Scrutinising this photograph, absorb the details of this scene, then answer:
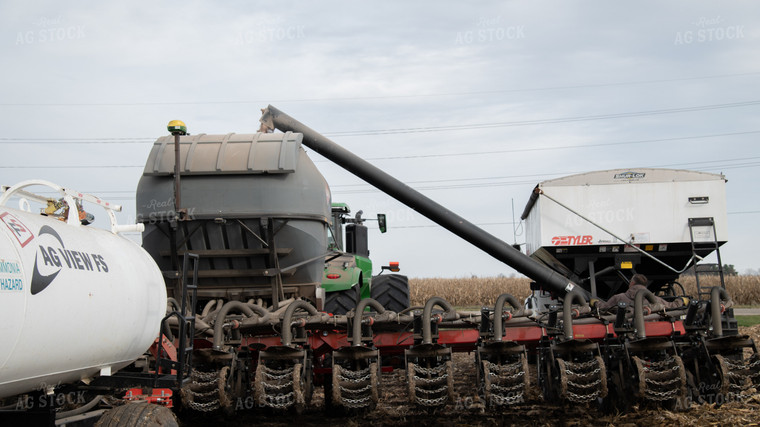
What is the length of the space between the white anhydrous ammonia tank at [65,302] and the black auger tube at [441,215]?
18.1 feet

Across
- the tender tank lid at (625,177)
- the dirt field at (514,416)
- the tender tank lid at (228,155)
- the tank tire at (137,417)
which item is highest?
the tender tank lid at (625,177)

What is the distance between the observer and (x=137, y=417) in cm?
522

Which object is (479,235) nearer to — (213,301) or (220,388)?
(213,301)

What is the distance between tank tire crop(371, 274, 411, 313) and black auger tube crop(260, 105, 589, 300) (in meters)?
1.21

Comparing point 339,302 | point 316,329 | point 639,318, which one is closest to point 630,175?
point 639,318

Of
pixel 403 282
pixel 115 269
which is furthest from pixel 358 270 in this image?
pixel 115 269

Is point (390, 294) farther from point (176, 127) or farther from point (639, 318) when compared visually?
point (176, 127)

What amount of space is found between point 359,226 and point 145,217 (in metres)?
4.27

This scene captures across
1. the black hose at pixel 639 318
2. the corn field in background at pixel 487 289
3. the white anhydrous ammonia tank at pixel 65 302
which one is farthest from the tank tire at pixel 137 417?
the corn field in background at pixel 487 289

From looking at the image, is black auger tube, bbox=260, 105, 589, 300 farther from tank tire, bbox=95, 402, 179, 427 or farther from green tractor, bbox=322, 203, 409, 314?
tank tire, bbox=95, 402, 179, 427

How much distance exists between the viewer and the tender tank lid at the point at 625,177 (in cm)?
1207

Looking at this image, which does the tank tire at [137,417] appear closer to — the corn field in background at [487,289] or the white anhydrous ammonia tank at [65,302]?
the white anhydrous ammonia tank at [65,302]

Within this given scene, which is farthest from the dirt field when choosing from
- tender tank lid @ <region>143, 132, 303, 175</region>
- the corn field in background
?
the corn field in background

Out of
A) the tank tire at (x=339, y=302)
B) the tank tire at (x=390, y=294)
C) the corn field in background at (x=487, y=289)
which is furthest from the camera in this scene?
the corn field in background at (x=487, y=289)
